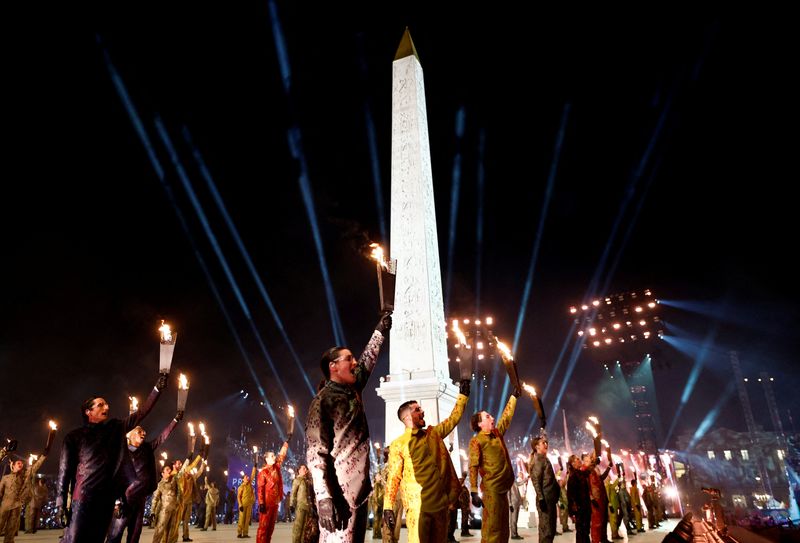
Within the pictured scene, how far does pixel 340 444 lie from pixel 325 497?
0.40 metres

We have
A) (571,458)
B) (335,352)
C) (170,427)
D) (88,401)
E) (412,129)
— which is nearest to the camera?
(335,352)

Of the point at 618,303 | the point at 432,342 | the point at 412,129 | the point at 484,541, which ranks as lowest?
the point at 484,541

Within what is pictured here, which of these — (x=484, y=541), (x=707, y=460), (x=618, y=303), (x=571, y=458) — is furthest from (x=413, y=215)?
(x=707, y=460)

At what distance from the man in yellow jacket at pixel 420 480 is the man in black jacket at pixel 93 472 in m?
2.66

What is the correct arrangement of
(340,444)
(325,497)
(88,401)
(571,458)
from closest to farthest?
(325,497) → (340,444) → (88,401) → (571,458)

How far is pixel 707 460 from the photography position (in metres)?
65.8

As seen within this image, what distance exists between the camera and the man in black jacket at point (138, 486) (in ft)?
18.4

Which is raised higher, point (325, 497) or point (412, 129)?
point (412, 129)

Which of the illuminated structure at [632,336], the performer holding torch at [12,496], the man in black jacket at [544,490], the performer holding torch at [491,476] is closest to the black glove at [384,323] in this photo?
the performer holding torch at [491,476]

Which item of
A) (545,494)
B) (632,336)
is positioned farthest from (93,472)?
(632,336)

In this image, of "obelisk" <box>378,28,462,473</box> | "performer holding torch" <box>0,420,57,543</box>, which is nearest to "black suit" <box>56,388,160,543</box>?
"performer holding torch" <box>0,420,57,543</box>

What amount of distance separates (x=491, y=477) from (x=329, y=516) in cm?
289

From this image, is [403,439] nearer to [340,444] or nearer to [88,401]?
[340,444]

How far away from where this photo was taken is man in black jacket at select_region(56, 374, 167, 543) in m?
4.23
